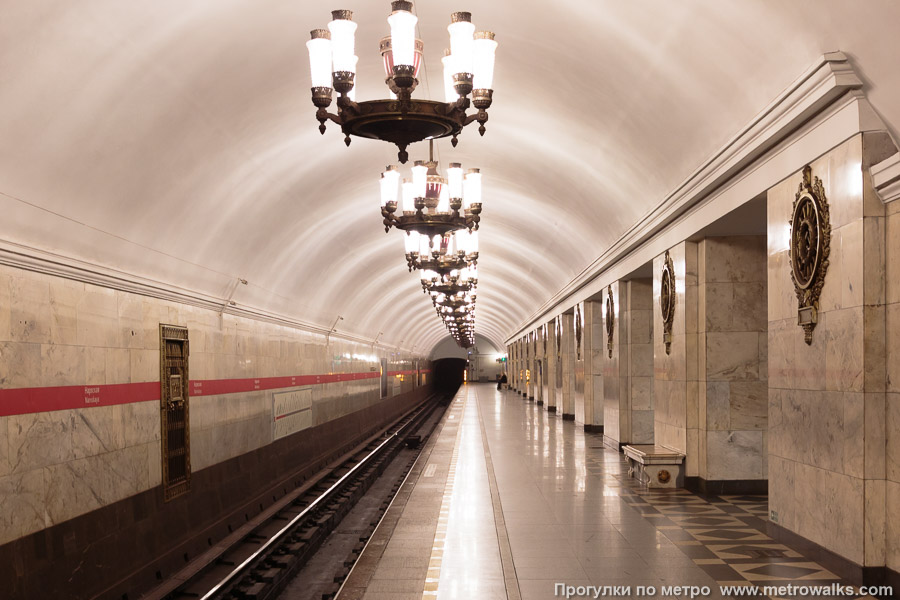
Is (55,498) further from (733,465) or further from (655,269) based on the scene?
(655,269)

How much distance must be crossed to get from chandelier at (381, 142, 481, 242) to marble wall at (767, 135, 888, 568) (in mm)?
3337

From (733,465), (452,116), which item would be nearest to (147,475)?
(452,116)

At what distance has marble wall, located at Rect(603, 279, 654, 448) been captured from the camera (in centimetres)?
1418

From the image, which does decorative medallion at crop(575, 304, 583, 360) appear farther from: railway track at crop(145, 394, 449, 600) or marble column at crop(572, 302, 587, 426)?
railway track at crop(145, 394, 449, 600)

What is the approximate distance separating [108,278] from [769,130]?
20.0 feet

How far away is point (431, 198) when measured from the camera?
852 cm

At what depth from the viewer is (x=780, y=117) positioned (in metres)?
6.34

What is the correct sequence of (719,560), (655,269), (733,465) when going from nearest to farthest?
(719,560)
(733,465)
(655,269)

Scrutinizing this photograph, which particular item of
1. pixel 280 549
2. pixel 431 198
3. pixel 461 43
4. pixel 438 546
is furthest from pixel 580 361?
pixel 461 43

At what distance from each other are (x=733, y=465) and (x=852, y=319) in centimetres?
442

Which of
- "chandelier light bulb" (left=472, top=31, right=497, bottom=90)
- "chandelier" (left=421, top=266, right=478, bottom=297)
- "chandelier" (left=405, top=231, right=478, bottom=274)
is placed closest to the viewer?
"chandelier light bulb" (left=472, top=31, right=497, bottom=90)

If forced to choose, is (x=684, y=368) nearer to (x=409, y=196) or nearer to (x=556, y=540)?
(x=556, y=540)

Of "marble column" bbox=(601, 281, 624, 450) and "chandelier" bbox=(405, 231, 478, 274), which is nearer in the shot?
"chandelier" bbox=(405, 231, 478, 274)

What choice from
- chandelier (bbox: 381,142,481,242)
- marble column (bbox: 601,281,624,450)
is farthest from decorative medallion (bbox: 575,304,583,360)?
chandelier (bbox: 381,142,481,242)
